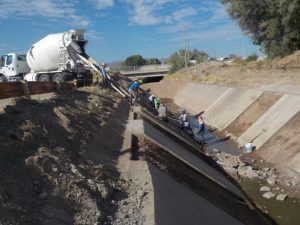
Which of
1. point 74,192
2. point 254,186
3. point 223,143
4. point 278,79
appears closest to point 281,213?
point 254,186

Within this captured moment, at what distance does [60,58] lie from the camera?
2939cm

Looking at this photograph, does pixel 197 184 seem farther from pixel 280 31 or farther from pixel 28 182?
pixel 280 31

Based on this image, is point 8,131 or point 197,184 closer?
point 8,131

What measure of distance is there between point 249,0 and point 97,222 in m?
44.1

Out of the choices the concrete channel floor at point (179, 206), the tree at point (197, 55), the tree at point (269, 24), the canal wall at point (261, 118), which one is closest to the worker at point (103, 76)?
the canal wall at point (261, 118)

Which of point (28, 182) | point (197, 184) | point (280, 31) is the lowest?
point (197, 184)

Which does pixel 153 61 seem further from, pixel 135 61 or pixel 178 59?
pixel 178 59

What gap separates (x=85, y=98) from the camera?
77.0 feet

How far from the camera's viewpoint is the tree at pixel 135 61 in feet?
528

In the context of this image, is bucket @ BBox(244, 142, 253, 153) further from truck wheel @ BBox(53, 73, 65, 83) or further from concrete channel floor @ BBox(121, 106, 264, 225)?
truck wheel @ BBox(53, 73, 65, 83)

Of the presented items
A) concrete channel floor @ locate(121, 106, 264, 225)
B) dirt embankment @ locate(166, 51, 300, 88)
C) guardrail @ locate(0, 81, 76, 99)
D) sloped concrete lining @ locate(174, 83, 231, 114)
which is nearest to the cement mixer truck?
guardrail @ locate(0, 81, 76, 99)

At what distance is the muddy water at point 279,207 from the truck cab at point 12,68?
21177 mm

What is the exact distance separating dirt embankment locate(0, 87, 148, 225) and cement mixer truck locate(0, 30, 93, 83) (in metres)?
13.9

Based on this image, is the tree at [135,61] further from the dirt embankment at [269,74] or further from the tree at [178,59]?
the dirt embankment at [269,74]
